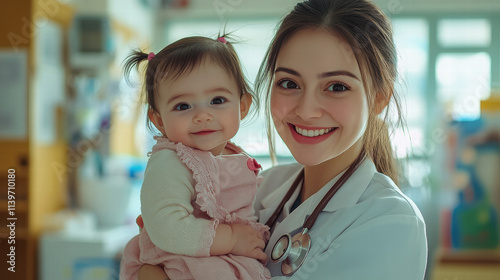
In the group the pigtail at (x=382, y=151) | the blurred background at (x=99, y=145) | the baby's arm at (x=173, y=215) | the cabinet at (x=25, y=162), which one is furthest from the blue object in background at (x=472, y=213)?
the cabinet at (x=25, y=162)

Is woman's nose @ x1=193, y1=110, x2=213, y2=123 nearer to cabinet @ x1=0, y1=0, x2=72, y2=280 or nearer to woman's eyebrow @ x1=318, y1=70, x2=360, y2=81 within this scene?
woman's eyebrow @ x1=318, y1=70, x2=360, y2=81

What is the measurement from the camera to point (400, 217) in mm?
788

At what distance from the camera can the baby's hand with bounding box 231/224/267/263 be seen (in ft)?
2.75

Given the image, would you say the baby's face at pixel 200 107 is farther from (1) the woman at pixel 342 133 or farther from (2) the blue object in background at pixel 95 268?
(2) the blue object in background at pixel 95 268

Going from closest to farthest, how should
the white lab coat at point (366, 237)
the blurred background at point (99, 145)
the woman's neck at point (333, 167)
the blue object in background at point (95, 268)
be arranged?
the white lab coat at point (366, 237)
the woman's neck at point (333, 167)
the blurred background at point (99, 145)
the blue object in background at point (95, 268)

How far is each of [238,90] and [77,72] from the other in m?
2.95

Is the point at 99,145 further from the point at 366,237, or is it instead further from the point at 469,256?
the point at 366,237

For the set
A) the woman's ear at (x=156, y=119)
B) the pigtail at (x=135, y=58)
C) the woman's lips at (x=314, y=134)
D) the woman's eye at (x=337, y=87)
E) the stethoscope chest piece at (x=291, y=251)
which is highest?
the pigtail at (x=135, y=58)

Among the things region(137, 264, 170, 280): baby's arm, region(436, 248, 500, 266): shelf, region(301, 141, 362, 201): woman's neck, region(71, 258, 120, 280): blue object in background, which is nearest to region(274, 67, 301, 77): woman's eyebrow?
region(301, 141, 362, 201): woman's neck

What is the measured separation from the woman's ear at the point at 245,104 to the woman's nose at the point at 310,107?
0.40 feet

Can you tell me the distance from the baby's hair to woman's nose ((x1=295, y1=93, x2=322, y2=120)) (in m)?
0.13

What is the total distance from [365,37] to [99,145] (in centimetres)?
294

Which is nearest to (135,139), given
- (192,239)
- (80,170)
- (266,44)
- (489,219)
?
(80,170)

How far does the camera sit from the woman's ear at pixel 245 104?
37.4 inches
